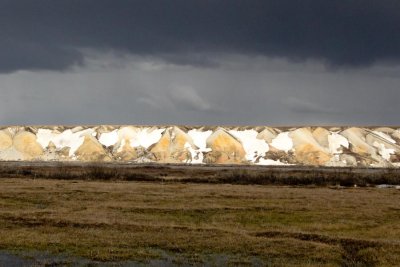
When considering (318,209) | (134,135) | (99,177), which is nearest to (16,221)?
(318,209)

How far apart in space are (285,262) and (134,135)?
119m

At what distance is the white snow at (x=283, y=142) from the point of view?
126375 millimetres

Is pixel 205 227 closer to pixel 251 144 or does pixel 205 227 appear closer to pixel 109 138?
pixel 251 144

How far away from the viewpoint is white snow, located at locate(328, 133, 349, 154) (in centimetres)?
12442

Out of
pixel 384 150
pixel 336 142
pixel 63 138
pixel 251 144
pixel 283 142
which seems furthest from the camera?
pixel 63 138

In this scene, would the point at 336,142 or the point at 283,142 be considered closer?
the point at 336,142

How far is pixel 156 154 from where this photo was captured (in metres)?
127

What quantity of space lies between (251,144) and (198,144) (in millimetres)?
11923

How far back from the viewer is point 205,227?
2556cm

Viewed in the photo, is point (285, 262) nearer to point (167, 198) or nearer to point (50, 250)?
point (50, 250)

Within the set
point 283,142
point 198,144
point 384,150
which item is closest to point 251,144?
point 283,142

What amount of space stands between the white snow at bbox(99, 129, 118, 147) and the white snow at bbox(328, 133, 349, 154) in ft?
160

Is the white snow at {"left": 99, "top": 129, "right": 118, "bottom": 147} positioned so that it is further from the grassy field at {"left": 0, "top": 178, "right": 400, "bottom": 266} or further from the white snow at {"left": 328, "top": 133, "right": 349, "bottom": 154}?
the grassy field at {"left": 0, "top": 178, "right": 400, "bottom": 266}

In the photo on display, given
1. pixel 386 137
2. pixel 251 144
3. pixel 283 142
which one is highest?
pixel 386 137
